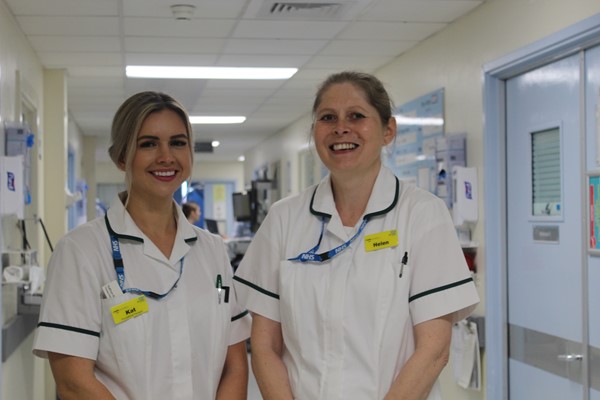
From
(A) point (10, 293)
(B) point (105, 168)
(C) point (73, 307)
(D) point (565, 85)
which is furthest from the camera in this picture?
(B) point (105, 168)

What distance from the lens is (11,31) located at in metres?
4.66

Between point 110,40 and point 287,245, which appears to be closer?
point 287,245

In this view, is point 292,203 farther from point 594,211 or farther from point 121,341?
point 594,211

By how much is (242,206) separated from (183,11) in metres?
7.35

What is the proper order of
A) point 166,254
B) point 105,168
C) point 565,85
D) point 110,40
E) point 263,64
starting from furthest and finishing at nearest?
1. point 105,168
2. point 263,64
3. point 110,40
4. point 565,85
5. point 166,254

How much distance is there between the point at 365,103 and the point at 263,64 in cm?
430

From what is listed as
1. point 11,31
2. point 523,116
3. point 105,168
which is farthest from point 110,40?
point 105,168

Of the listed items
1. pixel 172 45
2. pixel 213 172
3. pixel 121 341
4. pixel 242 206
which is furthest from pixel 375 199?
pixel 213 172

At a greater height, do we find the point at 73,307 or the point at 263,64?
the point at 263,64

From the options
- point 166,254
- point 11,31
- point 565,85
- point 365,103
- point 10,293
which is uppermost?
point 11,31

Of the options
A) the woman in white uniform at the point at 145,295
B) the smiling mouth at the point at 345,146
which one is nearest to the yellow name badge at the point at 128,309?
the woman in white uniform at the point at 145,295

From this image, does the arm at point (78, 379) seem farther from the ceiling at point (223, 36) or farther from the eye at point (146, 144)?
the ceiling at point (223, 36)

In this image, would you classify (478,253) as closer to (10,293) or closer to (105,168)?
(10,293)

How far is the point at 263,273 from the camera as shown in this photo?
6.86ft
